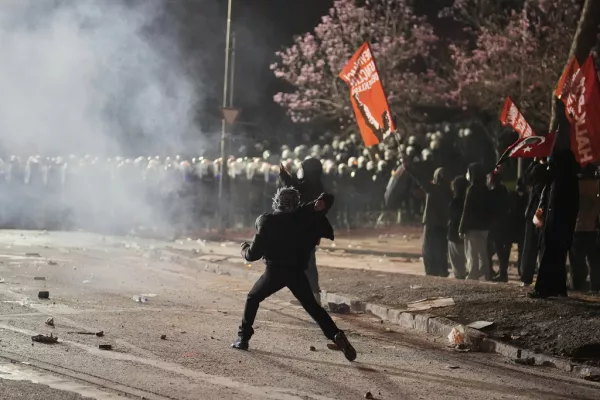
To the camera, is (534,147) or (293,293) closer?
(293,293)

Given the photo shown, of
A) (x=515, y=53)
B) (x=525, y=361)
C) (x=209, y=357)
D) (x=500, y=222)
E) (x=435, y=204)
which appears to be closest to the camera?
(x=209, y=357)

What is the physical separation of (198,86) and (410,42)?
8.79 m

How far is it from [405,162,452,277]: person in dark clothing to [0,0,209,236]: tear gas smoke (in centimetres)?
924

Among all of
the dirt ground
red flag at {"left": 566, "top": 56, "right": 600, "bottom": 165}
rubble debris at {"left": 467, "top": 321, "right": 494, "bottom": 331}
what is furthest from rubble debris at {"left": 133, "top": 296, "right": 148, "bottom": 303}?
red flag at {"left": 566, "top": 56, "right": 600, "bottom": 165}

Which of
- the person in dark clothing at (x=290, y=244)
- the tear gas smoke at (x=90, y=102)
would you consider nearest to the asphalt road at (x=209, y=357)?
the person in dark clothing at (x=290, y=244)

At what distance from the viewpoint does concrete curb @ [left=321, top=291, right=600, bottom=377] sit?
27.3 ft

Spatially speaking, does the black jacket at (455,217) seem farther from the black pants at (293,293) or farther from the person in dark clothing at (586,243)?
the black pants at (293,293)

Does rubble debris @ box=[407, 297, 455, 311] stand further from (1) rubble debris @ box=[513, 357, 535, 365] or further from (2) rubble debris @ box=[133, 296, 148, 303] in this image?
(2) rubble debris @ box=[133, 296, 148, 303]

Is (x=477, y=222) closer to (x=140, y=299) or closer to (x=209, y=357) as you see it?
(x=140, y=299)

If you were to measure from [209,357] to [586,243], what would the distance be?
6.39m

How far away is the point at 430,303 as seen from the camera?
36.5 feet

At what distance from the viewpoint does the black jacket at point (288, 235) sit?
8188 millimetres

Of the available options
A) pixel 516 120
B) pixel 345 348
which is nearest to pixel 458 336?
pixel 345 348

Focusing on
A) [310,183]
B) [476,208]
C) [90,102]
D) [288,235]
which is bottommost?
[288,235]
